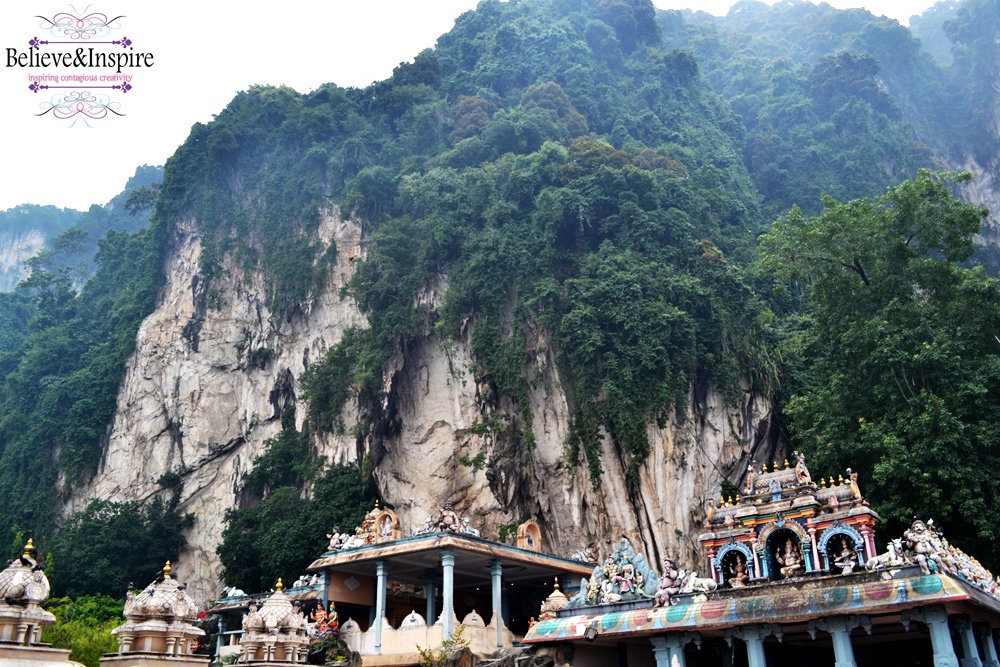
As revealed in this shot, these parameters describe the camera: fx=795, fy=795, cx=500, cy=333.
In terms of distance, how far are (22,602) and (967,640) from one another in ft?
47.7

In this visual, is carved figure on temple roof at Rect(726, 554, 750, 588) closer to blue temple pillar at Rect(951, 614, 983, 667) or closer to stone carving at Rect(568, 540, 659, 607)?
stone carving at Rect(568, 540, 659, 607)

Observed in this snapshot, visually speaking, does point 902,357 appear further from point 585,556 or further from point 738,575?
point 585,556

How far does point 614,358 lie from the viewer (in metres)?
24.6


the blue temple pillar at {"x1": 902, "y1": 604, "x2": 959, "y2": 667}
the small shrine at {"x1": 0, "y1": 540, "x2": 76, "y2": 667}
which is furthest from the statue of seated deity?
the small shrine at {"x1": 0, "y1": 540, "x2": 76, "y2": 667}

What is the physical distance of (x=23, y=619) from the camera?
9367 mm

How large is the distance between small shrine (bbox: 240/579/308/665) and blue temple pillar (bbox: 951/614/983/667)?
11092 millimetres

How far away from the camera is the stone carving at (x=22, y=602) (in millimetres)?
9296

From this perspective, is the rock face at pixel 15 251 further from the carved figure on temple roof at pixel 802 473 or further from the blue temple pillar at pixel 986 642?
the blue temple pillar at pixel 986 642

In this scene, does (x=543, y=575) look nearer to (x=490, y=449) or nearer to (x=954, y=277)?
(x=490, y=449)

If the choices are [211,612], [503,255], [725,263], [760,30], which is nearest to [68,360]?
[211,612]

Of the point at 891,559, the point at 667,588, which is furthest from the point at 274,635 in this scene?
the point at 891,559

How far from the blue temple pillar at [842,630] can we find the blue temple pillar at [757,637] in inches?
29.4

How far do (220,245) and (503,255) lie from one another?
15537 mm

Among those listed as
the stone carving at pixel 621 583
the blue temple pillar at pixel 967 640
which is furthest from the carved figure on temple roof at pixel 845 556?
the stone carving at pixel 621 583
